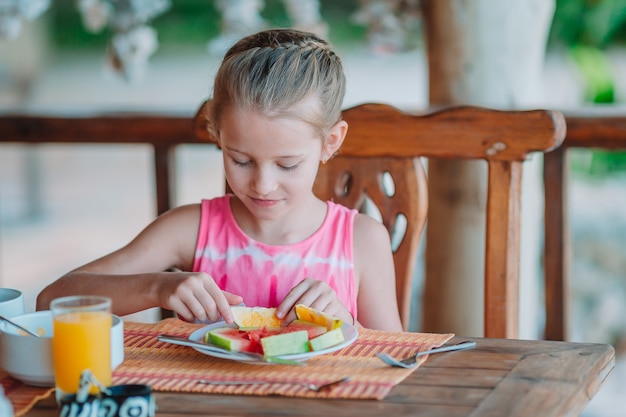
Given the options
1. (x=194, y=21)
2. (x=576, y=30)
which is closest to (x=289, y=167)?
(x=194, y=21)

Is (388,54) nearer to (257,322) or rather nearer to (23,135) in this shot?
(23,135)

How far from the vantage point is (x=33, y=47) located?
7520 millimetres

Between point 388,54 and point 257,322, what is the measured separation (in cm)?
154

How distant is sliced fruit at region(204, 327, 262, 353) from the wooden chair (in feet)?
2.29

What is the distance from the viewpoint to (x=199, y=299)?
1.50 m

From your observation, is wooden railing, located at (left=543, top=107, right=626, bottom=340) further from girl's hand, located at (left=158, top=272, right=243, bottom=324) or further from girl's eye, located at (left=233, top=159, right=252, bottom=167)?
girl's hand, located at (left=158, top=272, right=243, bottom=324)

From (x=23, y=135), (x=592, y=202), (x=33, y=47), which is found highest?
(x=33, y=47)

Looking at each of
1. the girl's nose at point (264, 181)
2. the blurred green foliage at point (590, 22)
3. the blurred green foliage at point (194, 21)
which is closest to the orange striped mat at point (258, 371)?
the girl's nose at point (264, 181)

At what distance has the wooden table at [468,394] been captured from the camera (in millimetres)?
1224

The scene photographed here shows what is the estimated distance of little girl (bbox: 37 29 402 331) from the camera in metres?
1.65

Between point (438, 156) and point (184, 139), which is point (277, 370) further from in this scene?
point (184, 139)

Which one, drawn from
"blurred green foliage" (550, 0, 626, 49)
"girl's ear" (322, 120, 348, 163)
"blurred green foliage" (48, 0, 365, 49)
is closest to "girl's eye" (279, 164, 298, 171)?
"girl's ear" (322, 120, 348, 163)

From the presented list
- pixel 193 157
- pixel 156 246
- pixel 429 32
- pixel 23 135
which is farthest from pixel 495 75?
pixel 193 157

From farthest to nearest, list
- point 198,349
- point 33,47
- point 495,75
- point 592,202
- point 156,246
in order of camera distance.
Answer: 1. point 33,47
2. point 592,202
3. point 495,75
4. point 156,246
5. point 198,349
